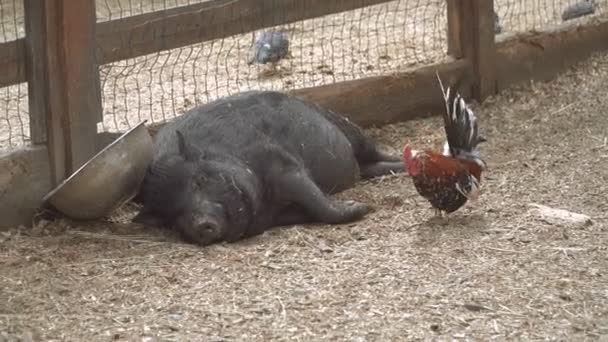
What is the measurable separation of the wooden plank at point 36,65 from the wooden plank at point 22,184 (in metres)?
0.10

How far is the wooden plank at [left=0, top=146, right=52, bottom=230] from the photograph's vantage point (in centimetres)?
528

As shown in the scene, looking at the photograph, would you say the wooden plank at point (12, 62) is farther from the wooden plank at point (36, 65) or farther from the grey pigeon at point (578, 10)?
the grey pigeon at point (578, 10)

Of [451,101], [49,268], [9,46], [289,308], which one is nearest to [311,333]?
[289,308]

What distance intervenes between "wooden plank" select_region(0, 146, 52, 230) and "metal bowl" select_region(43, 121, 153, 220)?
3.6 inches

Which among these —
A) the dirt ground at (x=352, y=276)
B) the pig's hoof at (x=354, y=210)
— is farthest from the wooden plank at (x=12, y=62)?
the pig's hoof at (x=354, y=210)

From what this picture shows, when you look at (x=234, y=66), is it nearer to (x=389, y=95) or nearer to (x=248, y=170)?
(x=389, y=95)

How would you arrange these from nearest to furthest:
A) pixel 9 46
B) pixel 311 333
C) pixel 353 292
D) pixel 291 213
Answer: pixel 311 333, pixel 353 292, pixel 9 46, pixel 291 213

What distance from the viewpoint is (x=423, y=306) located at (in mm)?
4254

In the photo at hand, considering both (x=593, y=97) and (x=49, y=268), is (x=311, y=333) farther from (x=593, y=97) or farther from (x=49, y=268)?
(x=593, y=97)

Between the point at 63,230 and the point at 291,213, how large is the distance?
1.11 meters

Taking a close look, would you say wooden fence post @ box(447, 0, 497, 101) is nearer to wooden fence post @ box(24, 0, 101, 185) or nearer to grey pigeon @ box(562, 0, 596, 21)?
grey pigeon @ box(562, 0, 596, 21)

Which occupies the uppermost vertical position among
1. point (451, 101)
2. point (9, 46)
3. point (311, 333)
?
point (9, 46)

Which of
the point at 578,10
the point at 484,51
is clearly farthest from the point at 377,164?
the point at 578,10

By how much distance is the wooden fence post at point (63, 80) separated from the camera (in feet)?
17.2
